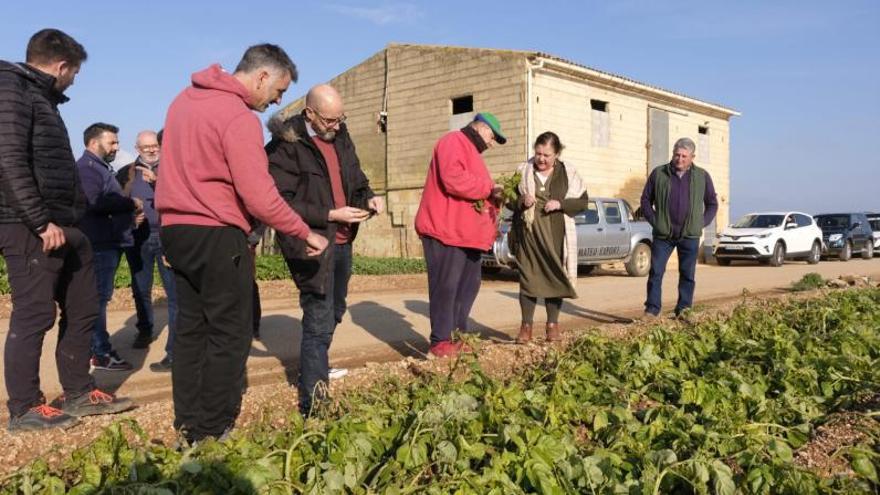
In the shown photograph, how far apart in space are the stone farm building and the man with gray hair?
1122 cm

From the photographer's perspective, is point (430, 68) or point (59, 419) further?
point (430, 68)

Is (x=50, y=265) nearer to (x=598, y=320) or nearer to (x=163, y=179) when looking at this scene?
(x=163, y=179)

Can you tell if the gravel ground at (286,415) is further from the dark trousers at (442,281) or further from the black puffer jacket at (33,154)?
the black puffer jacket at (33,154)

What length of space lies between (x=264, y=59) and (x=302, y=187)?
3.01 feet

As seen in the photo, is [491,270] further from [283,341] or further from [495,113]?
[283,341]

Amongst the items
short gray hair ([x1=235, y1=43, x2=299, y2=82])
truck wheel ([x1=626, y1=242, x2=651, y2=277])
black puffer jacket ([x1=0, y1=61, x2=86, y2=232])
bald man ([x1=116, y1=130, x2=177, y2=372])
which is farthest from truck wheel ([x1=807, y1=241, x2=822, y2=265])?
black puffer jacket ([x1=0, y1=61, x2=86, y2=232])

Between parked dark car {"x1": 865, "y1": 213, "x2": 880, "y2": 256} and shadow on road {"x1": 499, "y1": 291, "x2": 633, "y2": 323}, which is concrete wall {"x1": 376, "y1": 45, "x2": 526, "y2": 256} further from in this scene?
parked dark car {"x1": 865, "y1": 213, "x2": 880, "y2": 256}

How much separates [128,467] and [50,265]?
6.05 ft

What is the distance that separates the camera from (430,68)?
68.1ft

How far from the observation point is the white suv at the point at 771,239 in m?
19.8

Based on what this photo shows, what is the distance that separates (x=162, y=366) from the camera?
18.9ft

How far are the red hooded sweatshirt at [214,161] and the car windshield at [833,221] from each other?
27.1 metres

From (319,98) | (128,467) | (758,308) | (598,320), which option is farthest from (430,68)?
(128,467)

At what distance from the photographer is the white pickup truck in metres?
14.7
